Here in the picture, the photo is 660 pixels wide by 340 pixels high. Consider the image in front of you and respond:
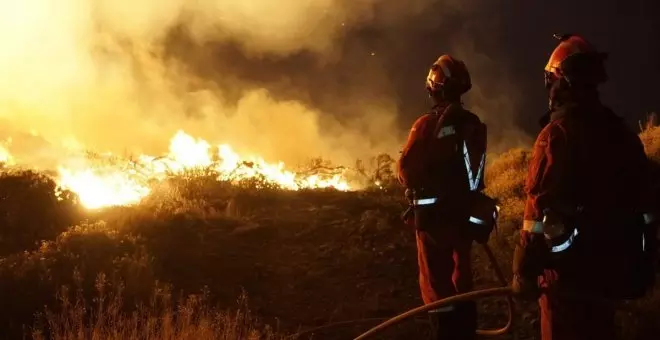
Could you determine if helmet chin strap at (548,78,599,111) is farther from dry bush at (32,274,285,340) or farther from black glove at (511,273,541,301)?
dry bush at (32,274,285,340)

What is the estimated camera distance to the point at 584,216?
304 centimetres

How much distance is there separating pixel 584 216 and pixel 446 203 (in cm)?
147

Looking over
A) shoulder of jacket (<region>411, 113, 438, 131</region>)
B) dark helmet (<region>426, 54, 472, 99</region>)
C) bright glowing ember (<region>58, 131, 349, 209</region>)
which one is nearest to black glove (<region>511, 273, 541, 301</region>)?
shoulder of jacket (<region>411, 113, 438, 131</region>)

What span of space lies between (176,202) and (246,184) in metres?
1.26

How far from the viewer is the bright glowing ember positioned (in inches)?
364

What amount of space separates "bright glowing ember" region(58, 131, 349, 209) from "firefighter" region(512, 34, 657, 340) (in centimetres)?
672

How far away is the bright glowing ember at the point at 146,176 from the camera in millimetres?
9242

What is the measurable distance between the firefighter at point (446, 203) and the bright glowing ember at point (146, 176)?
211 inches

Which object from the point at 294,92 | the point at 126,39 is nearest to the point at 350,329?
the point at 126,39

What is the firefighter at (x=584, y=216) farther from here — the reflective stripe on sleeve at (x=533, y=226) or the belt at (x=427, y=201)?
the belt at (x=427, y=201)

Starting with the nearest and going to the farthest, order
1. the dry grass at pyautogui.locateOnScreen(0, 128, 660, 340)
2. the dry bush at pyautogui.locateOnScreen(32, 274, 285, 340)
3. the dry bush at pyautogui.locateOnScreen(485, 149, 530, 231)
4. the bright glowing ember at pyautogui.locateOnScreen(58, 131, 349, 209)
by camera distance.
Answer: the dry bush at pyautogui.locateOnScreen(32, 274, 285, 340)
the dry grass at pyautogui.locateOnScreen(0, 128, 660, 340)
the dry bush at pyautogui.locateOnScreen(485, 149, 530, 231)
the bright glowing ember at pyautogui.locateOnScreen(58, 131, 349, 209)

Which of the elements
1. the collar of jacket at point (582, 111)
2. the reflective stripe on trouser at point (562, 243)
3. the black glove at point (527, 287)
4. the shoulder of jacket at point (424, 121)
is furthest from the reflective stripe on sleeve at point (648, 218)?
the shoulder of jacket at point (424, 121)

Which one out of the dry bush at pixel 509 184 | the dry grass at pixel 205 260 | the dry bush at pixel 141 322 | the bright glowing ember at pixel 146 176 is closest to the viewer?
the dry bush at pixel 141 322

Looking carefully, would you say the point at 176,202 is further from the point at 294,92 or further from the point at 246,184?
the point at 294,92
